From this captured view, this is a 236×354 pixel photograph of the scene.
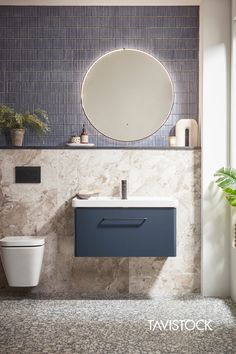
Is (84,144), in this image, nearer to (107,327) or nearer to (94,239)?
(94,239)

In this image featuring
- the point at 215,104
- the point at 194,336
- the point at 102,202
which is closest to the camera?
the point at 194,336

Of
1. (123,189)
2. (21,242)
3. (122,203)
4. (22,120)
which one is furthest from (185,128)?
(21,242)

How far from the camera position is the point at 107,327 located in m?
3.36

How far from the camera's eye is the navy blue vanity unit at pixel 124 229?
153 inches

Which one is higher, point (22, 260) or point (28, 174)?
point (28, 174)

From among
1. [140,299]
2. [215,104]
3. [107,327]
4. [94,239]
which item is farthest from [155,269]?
[215,104]

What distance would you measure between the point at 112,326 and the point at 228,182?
143 centimetres

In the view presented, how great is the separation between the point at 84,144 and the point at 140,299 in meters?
1.40

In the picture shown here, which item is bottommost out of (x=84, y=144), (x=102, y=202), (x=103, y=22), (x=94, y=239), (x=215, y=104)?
(x=94, y=239)

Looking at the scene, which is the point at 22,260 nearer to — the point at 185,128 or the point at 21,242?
the point at 21,242

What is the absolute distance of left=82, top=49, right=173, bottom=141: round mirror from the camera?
4.38 m

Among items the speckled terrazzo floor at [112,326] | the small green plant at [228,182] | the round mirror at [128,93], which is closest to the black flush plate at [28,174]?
the round mirror at [128,93]

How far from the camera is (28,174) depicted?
4262 millimetres

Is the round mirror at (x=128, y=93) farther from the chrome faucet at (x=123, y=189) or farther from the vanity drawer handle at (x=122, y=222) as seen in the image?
the vanity drawer handle at (x=122, y=222)
